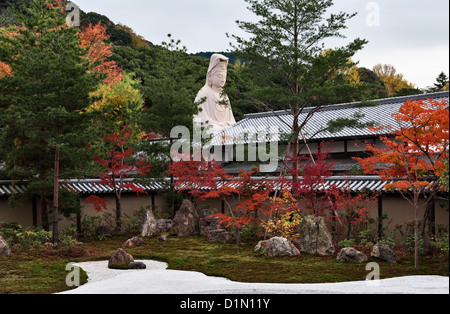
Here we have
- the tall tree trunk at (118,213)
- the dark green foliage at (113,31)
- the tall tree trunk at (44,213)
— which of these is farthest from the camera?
the dark green foliage at (113,31)

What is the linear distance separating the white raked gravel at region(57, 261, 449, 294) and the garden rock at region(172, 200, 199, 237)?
6.78m

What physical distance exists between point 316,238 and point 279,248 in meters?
1.13

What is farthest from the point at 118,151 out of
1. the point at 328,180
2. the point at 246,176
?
the point at 328,180

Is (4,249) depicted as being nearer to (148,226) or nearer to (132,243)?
(132,243)

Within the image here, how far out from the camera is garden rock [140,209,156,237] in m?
17.7

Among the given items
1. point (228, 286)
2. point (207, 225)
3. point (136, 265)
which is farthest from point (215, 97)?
point (228, 286)

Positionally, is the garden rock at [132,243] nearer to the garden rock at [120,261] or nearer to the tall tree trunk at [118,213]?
the tall tree trunk at [118,213]

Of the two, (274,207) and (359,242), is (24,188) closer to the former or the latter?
(274,207)

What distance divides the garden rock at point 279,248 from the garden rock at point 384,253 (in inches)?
82.7

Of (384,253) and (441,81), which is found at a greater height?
(441,81)

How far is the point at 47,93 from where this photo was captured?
49.8 ft

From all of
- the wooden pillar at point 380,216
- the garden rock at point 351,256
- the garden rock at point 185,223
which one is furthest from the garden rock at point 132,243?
the wooden pillar at point 380,216

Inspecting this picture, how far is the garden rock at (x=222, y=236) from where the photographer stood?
15.9 m
